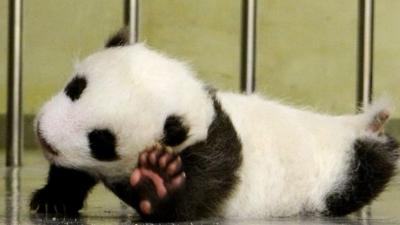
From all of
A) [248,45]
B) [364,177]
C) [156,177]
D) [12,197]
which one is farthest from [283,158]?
[248,45]

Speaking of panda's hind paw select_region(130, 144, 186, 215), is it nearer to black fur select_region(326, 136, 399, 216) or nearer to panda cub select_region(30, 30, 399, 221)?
panda cub select_region(30, 30, 399, 221)

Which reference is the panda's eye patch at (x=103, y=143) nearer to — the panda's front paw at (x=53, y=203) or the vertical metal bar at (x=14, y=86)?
the panda's front paw at (x=53, y=203)

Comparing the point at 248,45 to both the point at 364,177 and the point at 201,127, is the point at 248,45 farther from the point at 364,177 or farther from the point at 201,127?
the point at 201,127

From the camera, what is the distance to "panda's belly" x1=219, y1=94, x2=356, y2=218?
131cm

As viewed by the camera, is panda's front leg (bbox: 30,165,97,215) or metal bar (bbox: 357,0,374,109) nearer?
panda's front leg (bbox: 30,165,97,215)

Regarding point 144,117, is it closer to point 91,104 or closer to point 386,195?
point 91,104

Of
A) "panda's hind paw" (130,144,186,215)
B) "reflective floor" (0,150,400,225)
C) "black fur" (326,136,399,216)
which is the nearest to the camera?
"panda's hind paw" (130,144,186,215)

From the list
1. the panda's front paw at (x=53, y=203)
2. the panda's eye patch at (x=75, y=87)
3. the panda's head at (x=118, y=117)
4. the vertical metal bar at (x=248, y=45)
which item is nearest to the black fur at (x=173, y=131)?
the panda's head at (x=118, y=117)

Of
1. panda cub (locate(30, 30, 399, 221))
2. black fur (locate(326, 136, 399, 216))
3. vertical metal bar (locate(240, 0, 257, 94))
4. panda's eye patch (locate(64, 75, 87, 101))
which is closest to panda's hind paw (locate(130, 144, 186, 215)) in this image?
panda cub (locate(30, 30, 399, 221))

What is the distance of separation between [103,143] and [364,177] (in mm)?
369

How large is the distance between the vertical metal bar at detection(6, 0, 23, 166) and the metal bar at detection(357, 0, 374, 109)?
2.54 ft

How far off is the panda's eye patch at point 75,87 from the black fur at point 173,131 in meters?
0.10

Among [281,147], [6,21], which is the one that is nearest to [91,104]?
[281,147]

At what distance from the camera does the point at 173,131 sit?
119cm
